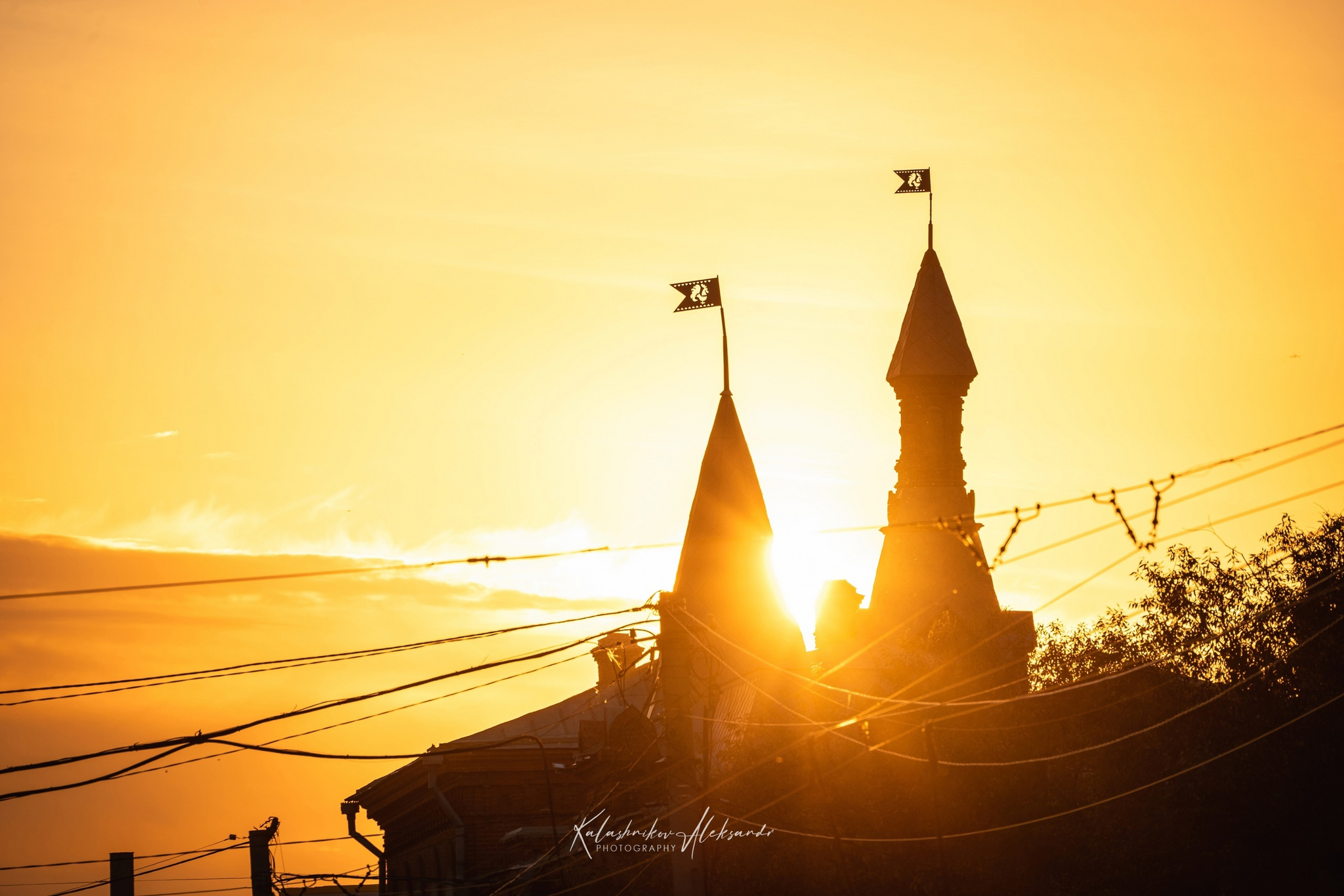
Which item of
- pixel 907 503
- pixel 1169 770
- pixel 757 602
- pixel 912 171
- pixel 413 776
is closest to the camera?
pixel 1169 770

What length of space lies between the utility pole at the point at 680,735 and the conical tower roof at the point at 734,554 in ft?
61.3

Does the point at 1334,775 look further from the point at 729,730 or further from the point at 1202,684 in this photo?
the point at 729,730

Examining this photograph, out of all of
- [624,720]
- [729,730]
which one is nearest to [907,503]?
[729,730]

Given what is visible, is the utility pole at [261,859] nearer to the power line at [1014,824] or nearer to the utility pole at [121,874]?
the utility pole at [121,874]

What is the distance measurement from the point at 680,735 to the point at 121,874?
7.62 m

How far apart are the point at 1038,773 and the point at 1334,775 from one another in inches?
275

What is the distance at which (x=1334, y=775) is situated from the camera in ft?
109

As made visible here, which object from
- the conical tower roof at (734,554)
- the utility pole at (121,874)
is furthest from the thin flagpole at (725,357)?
the utility pole at (121,874)

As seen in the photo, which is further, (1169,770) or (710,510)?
(710,510)

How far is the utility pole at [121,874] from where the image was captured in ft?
67.7

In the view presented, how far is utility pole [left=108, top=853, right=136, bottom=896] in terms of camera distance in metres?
20.6
